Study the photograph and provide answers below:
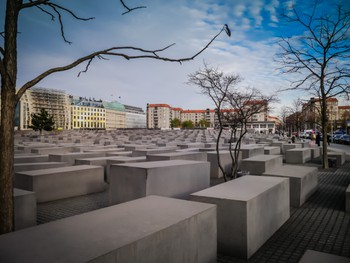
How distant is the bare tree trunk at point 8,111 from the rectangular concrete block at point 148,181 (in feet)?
10.7

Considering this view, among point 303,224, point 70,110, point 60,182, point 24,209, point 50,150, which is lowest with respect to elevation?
point 303,224

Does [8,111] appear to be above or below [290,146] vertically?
above

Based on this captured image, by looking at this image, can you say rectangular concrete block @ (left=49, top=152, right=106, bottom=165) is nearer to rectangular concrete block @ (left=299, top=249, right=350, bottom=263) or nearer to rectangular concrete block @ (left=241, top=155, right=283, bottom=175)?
rectangular concrete block @ (left=241, top=155, right=283, bottom=175)

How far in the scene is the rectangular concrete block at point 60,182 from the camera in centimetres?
765

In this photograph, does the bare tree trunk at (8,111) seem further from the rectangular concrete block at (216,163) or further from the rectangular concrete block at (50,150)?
the rectangular concrete block at (50,150)

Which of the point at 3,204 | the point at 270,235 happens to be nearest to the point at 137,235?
the point at 3,204

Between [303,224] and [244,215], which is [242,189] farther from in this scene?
[303,224]

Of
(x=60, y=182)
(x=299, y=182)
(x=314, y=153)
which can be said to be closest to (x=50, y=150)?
(x=60, y=182)

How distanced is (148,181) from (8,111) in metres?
3.59

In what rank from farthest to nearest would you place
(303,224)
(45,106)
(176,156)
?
1. (45,106)
2. (176,156)
3. (303,224)

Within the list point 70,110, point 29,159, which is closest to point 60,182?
point 29,159

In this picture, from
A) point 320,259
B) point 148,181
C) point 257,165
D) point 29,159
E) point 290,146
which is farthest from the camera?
point 290,146

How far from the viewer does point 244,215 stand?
4352 mm

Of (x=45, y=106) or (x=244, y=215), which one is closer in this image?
(x=244, y=215)
